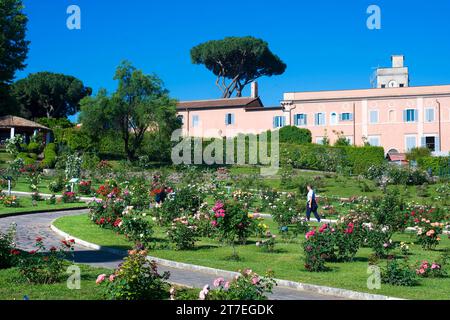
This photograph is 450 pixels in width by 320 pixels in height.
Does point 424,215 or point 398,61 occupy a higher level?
point 398,61

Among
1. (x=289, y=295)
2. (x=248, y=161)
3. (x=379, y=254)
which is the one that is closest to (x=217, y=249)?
(x=379, y=254)

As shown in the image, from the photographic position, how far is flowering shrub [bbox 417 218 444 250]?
41.1 ft

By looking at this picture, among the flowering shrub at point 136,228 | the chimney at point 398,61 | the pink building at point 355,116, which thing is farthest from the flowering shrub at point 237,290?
the chimney at point 398,61

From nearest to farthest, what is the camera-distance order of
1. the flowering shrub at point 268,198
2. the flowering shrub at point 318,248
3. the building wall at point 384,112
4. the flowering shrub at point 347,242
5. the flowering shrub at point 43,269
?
the flowering shrub at point 43,269
the flowering shrub at point 318,248
the flowering shrub at point 347,242
the flowering shrub at point 268,198
the building wall at point 384,112

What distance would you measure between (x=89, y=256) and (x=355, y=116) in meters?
43.7

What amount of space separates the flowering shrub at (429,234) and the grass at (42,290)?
757 centimetres

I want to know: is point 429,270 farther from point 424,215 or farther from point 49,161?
point 49,161

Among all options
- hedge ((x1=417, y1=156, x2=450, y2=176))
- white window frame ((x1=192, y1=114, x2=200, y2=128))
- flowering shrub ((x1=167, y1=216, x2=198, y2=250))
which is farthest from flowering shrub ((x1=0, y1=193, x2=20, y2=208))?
white window frame ((x1=192, y1=114, x2=200, y2=128))

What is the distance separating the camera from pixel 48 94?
70.1m

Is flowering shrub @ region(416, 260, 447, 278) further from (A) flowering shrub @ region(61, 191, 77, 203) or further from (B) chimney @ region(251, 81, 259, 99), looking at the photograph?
(B) chimney @ region(251, 81, 259, 99)

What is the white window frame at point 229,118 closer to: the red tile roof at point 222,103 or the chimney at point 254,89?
the red tile roof at point 222,103

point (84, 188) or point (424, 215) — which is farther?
point (84, 188)

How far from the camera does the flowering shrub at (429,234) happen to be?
12.5m

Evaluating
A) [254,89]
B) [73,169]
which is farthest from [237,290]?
[254,89]
